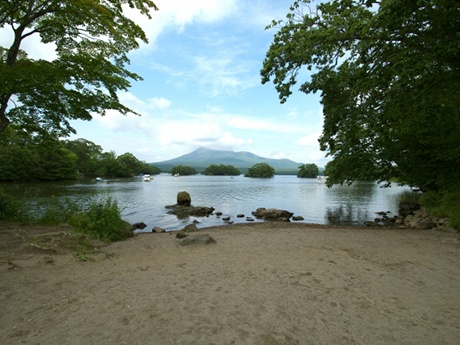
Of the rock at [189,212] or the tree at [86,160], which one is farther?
the tree at [86,160]

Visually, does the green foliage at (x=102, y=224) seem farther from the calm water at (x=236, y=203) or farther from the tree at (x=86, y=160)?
the tree at (x=86, y=160)

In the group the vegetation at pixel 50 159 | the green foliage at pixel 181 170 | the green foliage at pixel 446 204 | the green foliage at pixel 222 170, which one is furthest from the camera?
the green foliage at pixel 181 170

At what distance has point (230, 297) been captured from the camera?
397 centimetres

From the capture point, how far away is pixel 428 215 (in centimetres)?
1363

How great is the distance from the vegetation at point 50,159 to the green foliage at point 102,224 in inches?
113

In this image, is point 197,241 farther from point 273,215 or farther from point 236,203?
point 236,203

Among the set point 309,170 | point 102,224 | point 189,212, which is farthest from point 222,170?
point 102,224

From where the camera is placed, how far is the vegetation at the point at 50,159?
9.05m

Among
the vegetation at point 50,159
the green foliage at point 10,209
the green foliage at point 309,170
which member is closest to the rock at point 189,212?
the vegetation at point 50,159

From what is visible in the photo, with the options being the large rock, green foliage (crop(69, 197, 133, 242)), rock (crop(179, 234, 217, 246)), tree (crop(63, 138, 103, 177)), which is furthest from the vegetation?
the large rock

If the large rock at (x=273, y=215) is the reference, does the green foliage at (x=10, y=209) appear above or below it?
above

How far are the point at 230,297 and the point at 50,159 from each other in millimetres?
71156

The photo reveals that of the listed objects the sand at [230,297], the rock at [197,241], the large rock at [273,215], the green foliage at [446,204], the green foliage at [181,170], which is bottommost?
the large rock at [273,215]

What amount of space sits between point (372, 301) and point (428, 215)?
13.2 metres
